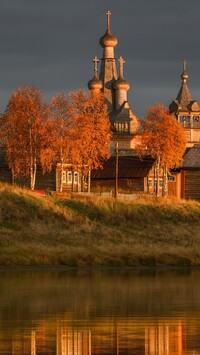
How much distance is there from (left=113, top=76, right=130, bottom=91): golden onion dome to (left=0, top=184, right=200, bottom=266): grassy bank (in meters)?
41.0

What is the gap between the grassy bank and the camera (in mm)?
55625

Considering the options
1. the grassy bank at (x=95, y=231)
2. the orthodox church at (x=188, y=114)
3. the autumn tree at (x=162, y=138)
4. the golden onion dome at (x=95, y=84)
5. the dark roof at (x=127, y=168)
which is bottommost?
the grassy bank at (x=95, y=231)

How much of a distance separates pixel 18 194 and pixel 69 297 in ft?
103

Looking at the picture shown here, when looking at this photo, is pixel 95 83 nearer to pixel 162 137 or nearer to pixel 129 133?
pixel 129 133

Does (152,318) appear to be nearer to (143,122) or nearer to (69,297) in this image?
(69,297)

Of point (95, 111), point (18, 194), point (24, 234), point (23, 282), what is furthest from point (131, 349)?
point (95, 111)

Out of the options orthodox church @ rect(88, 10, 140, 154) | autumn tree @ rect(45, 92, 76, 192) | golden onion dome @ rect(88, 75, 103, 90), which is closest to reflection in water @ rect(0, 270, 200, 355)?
autumn tree @ rect(45, 92, 76, 192)

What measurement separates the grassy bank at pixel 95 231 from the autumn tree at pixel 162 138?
42.6 feet

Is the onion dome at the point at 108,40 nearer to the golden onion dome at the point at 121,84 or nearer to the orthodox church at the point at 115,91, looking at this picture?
the orthodox church at the point at 115,91

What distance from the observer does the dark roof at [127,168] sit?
96.6 metres

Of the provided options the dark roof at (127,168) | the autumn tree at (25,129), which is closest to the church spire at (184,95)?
the dark roof at (127,168)

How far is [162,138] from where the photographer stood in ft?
309

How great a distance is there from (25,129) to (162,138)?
12081 millimetres

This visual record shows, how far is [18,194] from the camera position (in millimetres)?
70250
